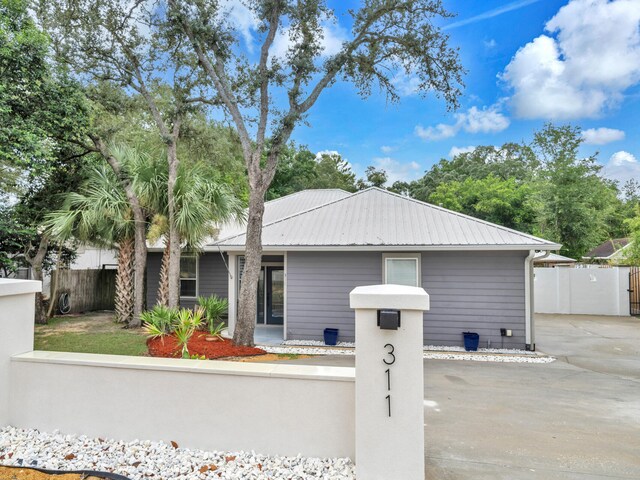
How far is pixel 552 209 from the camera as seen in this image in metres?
18.1

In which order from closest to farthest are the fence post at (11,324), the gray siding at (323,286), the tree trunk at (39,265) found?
1. the fence post at (11,324)
2. the gray siding at (323,286)
3. the tree trunk at (39,265)

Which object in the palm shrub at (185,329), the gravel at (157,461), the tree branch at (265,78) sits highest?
the tree branch at (265,78)

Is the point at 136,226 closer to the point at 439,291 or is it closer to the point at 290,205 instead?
the point at 290,205

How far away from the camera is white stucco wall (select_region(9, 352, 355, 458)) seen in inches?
126

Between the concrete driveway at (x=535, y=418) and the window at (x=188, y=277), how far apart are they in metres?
7.04

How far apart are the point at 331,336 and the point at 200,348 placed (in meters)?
3.20

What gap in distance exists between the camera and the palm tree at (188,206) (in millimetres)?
9305

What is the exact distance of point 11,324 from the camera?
381cm

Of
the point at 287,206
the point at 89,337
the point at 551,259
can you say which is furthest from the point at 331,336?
the point at 551,259

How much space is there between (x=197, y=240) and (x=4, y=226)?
4300 mm

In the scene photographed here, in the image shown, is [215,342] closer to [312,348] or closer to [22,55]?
[312,348]

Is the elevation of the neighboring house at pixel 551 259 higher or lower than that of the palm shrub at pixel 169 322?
higher

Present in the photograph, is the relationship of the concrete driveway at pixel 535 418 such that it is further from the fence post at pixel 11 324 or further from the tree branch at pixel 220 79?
the tree branch at pixel 220 79

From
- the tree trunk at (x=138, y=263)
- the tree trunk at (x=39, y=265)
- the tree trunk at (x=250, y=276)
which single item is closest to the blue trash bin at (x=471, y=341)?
the tree trunk at (x=250, y=276)
